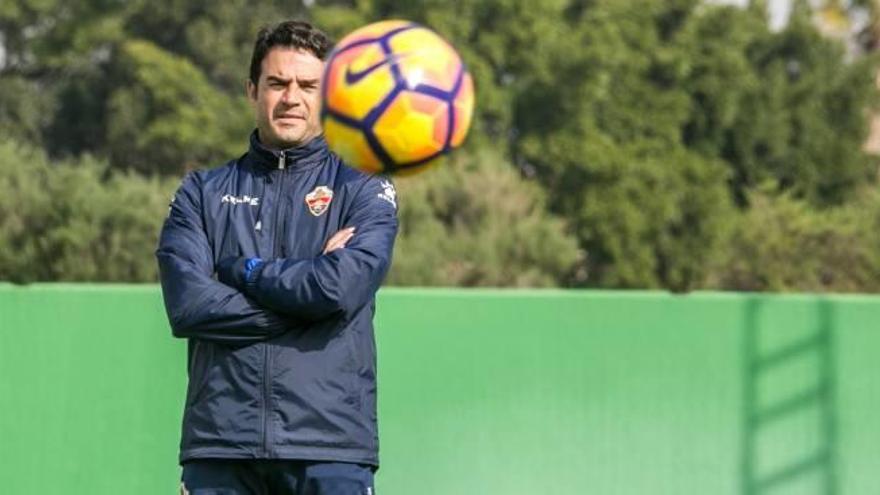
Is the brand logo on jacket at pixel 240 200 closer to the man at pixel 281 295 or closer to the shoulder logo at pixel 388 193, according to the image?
the man at pixel 281 295

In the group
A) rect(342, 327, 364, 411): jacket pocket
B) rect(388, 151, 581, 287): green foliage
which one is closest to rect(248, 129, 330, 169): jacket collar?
rect(342, 327, 364, 411): jacket pocket

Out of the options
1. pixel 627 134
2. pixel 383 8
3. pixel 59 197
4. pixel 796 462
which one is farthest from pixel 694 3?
pixel 796 462

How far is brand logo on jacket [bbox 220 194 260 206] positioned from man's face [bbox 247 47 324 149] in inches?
6.7

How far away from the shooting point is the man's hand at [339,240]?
17.9 feet

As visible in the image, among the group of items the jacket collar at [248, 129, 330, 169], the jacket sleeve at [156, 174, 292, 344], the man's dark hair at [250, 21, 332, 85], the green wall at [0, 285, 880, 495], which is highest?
the man's dark hair at [250, 21, 332, 85]

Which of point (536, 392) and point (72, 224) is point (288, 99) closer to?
point (536, 392)

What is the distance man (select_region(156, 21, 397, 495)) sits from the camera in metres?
5.29

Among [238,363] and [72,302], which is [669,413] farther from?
[238,363]

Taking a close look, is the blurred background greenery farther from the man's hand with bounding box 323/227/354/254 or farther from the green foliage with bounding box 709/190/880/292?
the man's hand with bounding box 323/227/354/254

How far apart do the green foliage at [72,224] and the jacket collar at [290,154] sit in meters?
15.7

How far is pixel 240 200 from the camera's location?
5488 mm

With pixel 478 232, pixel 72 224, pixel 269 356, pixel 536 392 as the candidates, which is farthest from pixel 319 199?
pixel 478 232

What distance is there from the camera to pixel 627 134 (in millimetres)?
41188

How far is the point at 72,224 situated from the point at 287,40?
18.5 metres
